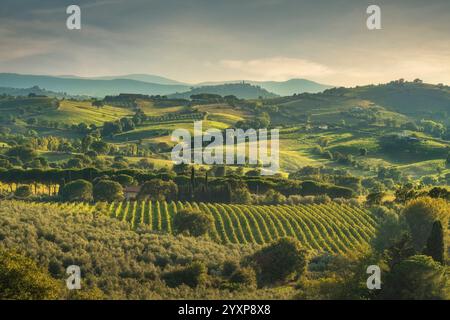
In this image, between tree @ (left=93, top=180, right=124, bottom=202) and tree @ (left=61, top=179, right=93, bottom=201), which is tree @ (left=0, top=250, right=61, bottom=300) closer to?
tree @ (left=93, top=180, right=124, bottom=202)

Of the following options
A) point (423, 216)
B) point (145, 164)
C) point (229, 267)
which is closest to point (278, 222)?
point (423, 216)

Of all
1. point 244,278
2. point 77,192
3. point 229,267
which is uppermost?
point 244,278

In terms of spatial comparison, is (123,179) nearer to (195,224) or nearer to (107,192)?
(107,192)

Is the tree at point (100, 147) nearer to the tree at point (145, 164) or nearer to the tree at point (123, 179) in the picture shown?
the tree at point (145, 164)

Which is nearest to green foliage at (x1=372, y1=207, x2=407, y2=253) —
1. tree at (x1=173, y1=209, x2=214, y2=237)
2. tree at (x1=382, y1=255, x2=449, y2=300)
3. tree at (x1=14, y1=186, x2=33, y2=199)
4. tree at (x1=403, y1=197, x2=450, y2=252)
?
tree at (x1=403, y1=197, x2=450, y2=252)

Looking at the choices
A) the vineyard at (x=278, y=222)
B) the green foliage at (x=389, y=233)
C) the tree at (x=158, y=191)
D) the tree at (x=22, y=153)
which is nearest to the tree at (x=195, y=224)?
the vineyard at (x=278, y=222)

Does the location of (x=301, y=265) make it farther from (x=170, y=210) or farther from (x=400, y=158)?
(x=400, y=158)
